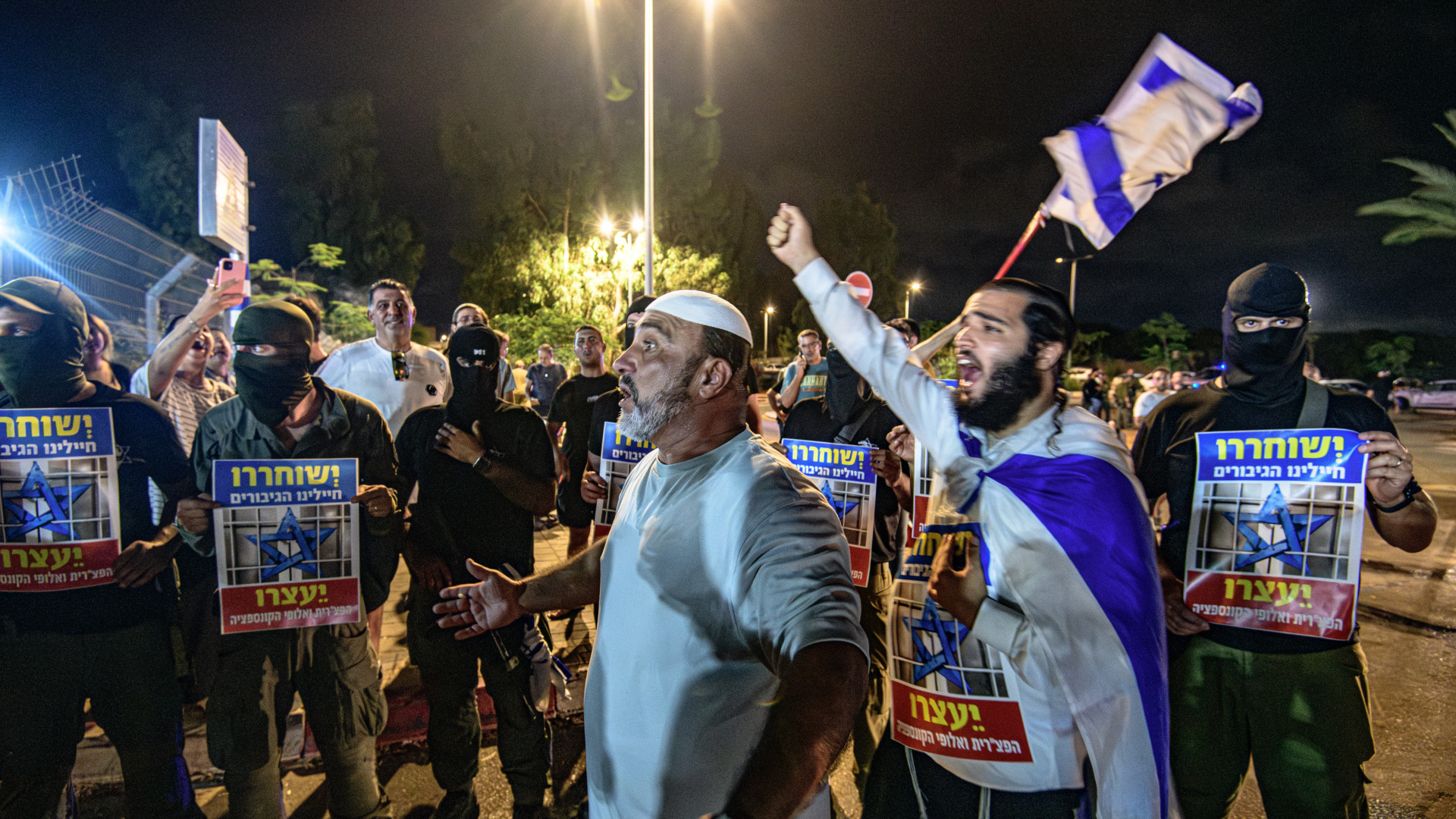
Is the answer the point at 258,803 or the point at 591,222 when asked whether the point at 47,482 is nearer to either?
the point at 258,803

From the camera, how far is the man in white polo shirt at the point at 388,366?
4.86 meters

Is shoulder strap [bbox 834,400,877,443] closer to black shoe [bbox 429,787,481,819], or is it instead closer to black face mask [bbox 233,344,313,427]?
black shoe [bbox 429,787,481,819]

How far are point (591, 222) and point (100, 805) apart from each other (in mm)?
26890

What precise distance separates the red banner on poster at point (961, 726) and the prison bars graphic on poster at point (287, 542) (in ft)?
7.36

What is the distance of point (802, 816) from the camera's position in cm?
157

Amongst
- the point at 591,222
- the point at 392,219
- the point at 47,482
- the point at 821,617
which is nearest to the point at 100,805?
the point at 47,482

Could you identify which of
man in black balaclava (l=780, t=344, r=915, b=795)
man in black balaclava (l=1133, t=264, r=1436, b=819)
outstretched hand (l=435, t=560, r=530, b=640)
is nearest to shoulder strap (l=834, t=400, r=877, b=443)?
man in black balaclava (l=780, t=344, r=915, b=795)

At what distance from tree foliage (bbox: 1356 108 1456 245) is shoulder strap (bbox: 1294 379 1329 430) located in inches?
477

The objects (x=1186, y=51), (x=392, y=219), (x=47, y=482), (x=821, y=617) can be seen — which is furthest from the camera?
(x=392, y=219)

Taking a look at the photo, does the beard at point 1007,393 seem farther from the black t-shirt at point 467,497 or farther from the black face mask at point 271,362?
the black face mask at point 271,362

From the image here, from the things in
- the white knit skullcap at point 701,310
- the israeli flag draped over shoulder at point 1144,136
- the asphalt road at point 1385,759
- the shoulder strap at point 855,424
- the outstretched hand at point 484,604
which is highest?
the israeli flag draped over shoulder at point 1144,136

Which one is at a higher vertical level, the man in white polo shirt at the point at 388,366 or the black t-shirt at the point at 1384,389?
the man in white polo shirt at the point at 388,366

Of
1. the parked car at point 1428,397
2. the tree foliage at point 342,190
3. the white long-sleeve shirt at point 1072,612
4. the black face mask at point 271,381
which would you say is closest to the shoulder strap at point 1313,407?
the white long-sleeve shirt at point 1072,612

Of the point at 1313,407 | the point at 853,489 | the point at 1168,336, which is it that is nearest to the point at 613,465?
the point at 853,489
